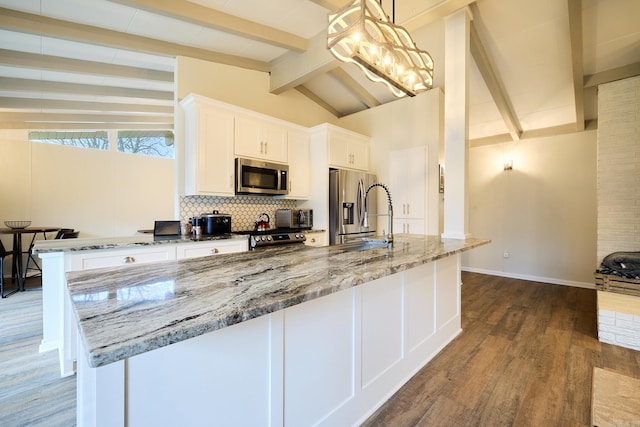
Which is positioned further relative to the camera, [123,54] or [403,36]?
[123,54]

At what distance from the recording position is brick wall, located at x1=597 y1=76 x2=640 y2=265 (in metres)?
3.23

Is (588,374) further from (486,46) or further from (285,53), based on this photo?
(285,53)

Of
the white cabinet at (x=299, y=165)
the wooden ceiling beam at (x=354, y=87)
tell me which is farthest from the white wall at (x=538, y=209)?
the white cabinet at (x=299, y=165)

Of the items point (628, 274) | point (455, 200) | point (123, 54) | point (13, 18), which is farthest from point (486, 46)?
point (13, 18)

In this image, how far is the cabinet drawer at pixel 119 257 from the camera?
2.08m

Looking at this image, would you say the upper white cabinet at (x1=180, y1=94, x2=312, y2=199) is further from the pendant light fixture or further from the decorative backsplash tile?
the pendant light fixture

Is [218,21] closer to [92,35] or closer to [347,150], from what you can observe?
[92,35]

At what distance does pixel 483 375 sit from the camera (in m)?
2.00

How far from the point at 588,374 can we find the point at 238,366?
2.62m

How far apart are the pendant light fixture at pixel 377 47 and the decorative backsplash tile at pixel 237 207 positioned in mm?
2511

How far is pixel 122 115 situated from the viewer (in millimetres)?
5387

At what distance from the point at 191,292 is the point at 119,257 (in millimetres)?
1807

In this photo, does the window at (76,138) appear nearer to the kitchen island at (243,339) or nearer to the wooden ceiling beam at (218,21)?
the wooden ceiling beam at (218,21)

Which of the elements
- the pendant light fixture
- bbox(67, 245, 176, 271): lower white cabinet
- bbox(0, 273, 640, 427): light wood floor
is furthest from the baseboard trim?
bbox(67, 245, 176, 271): lower white cabinet
